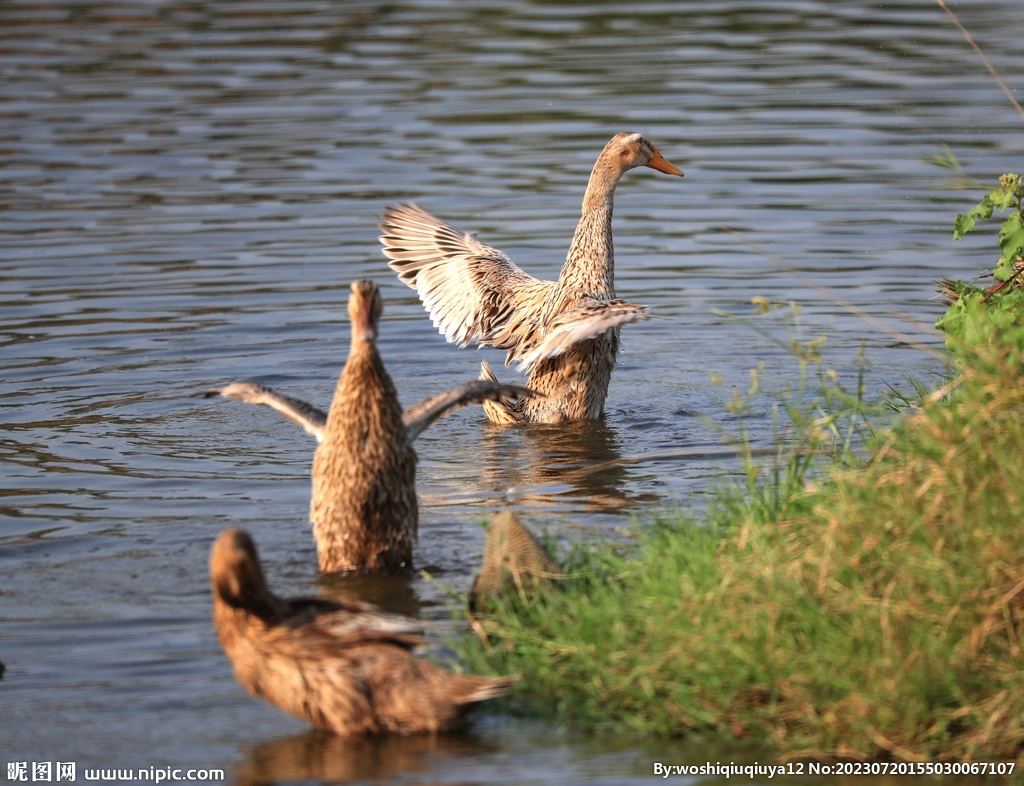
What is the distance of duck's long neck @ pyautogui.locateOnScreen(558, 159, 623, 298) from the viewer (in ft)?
30.6

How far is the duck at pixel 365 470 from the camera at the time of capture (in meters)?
6.27

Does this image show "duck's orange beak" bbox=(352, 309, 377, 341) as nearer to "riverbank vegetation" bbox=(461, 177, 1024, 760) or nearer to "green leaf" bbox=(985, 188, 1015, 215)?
"riverbank vegetation" bbox=(461, 177, 1024, 760)

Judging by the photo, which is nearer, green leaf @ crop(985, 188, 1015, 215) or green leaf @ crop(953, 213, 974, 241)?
green leaf @ crop(985, 188, 1015, 215)

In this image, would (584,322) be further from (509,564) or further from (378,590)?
(509,564)

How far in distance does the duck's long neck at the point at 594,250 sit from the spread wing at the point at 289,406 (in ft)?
8.98

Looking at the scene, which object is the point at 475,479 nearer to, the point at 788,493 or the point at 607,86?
the point at 788,493

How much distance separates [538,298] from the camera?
9.66 meters

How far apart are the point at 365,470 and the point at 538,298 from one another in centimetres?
353

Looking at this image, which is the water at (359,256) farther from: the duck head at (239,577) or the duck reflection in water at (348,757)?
the duck head at (239,577)

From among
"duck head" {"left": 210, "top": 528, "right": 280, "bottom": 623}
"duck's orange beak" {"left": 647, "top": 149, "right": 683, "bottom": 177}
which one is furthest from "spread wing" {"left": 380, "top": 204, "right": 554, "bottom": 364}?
"duck head" {"left": 210, "top": 528, "right": 280, "bottom": 623}

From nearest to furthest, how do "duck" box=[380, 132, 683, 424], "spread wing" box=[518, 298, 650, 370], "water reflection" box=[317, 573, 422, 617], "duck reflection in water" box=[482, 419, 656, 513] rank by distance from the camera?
"water reflection" box=[317, 573, 422, 617] → "duck reflection in water" box=[482, 419, 656, 513] → "spread wing" box=[518, 298, 650, 370] → "duck" box=[380, 132, 683, 424]

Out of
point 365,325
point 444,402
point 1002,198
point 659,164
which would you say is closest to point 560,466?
point 444,402

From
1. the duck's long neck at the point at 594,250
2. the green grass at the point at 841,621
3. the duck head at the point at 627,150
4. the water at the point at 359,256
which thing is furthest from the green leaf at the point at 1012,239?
the duck head at the point at 627,150

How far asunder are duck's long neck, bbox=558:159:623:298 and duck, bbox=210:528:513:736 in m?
4.47
